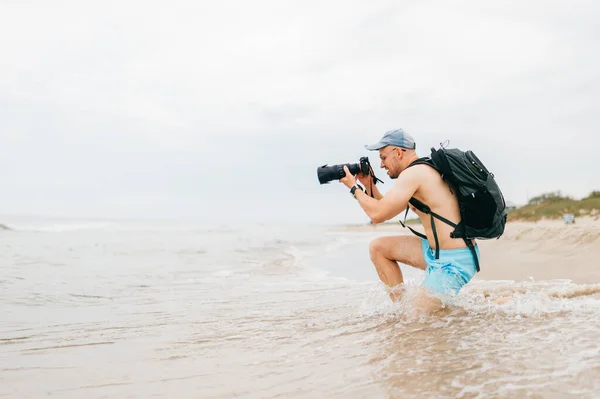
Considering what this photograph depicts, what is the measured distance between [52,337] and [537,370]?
10.9ft

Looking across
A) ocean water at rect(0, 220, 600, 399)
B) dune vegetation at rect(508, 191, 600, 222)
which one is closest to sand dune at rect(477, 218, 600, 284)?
ocean water at rect(0, 220, 600, 399)

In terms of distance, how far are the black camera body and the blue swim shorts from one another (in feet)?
3.14

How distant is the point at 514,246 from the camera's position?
11086 millimetres

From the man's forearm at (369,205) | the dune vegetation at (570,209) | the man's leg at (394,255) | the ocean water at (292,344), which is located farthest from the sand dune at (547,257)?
the dune vegetation at (570,209)

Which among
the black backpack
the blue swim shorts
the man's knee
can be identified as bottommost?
the blue swim shorts

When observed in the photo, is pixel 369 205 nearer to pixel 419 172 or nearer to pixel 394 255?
pixel 419 172

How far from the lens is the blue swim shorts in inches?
144

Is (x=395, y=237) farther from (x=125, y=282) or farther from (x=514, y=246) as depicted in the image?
(x=514, y=246)

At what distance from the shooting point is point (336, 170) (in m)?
4.01

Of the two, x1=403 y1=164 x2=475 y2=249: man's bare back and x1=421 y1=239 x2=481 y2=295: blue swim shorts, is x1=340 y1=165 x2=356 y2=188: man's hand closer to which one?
x1=403 y1=164 x2=475 y2=249: man's bare back

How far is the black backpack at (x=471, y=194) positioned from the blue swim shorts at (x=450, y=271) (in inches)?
2.9

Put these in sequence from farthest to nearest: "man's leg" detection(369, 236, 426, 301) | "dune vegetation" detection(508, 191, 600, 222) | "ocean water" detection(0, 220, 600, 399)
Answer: "dune vegetation" detection(508, 191, 600, 222)
"man's leg" detection(369, 236, 426, 301)
"ocean water" detection(0, 220, 600, 399)

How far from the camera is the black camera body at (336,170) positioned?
13.1 ft

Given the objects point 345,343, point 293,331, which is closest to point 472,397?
point 345,343
